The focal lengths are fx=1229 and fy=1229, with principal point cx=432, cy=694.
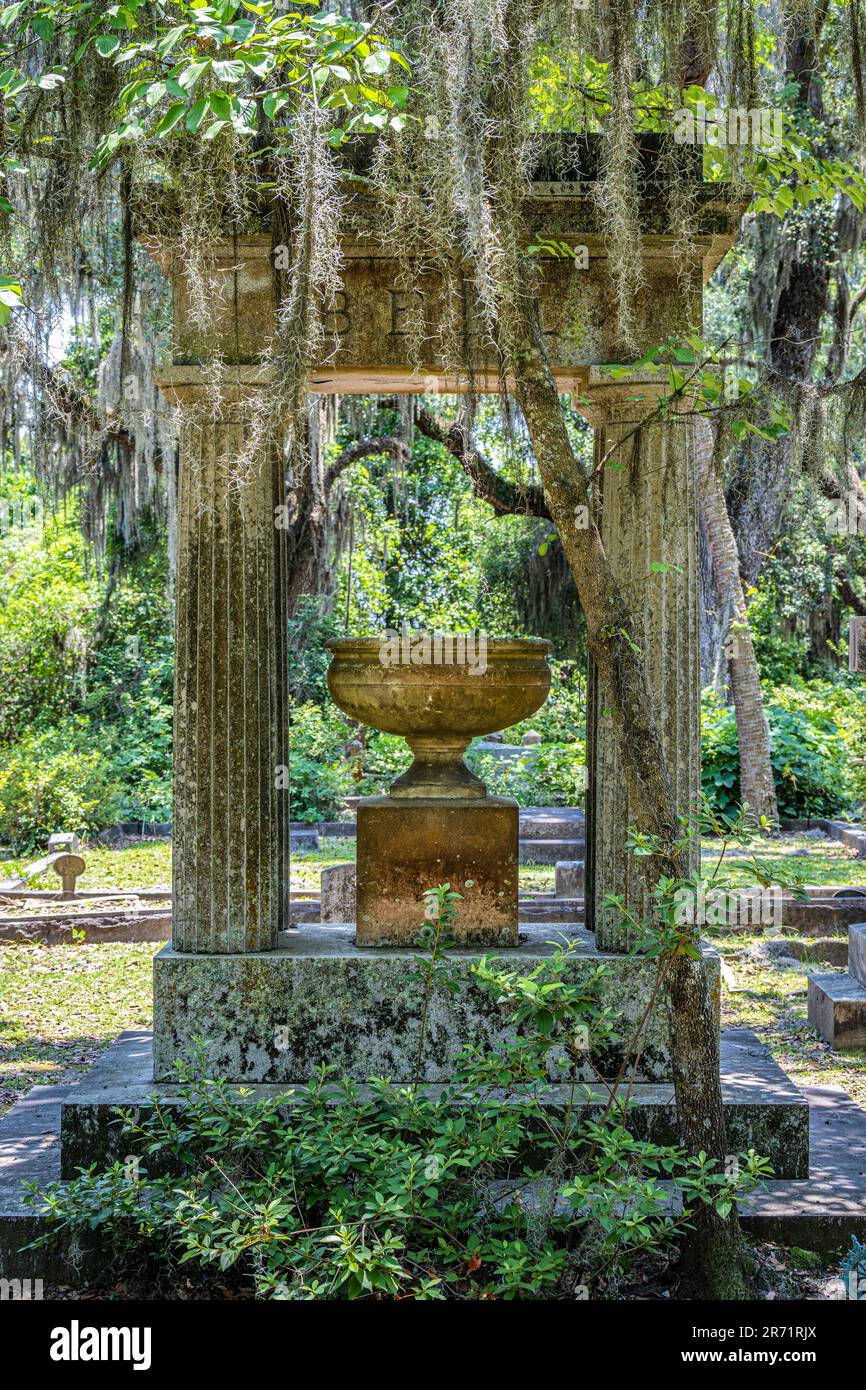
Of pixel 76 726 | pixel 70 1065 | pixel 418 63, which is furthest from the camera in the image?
pixel 76 726

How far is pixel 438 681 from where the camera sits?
4.75 meters

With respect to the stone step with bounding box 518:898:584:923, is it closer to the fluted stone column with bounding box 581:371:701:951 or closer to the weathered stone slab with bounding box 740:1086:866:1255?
the weathered stone slab with bounding box 740:1086:866:1255

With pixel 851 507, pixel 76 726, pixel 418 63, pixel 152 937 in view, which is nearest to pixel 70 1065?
pixel 152 937

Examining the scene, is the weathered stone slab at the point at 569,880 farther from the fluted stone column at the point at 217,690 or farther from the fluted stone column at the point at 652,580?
the fluted stone column at the point at 217,690

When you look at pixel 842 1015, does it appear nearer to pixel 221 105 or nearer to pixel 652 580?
pixel 652 580

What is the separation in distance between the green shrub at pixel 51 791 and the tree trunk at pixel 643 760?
10416mm

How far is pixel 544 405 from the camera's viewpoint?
3869 mm

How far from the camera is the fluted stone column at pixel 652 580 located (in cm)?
457

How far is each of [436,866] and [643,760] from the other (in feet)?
4.35

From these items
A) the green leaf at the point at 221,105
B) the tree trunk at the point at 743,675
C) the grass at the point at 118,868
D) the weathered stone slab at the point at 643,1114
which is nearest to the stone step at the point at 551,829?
the tree trunk at the point at 743,675

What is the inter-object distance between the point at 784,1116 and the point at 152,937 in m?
5.89

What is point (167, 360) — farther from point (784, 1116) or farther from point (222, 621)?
point (784, 1116)

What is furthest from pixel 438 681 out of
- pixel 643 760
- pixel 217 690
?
pixel 643 760
